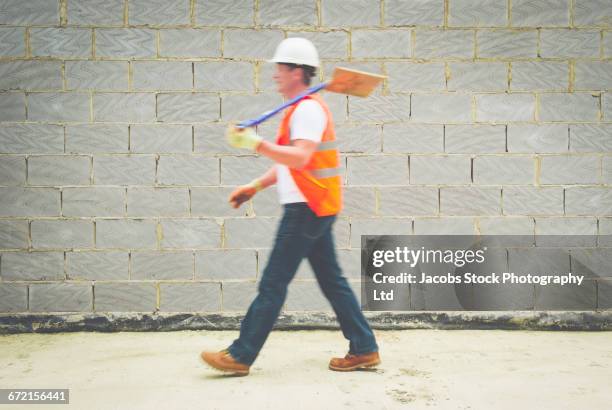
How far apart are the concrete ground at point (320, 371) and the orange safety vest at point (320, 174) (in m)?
→ 0.90

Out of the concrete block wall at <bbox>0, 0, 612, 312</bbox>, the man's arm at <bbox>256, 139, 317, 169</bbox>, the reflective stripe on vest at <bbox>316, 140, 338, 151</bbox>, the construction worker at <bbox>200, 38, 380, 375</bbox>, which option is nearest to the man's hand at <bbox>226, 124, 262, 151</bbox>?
the man's arm at <bbox>256, 139, 317, 169</bbox>

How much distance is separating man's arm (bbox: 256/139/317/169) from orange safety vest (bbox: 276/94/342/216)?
0.10m

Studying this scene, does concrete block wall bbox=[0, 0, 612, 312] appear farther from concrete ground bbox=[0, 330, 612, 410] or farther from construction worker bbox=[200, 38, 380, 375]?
construction worker bbox=[200, 38, 380, 375]

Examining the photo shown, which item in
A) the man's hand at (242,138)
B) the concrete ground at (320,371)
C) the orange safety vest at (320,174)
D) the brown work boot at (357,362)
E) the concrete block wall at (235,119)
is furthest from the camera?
the concrete block wall at (235,119)

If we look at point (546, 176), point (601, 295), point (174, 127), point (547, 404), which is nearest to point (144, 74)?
point (174, 127)

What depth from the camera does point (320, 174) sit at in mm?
2895

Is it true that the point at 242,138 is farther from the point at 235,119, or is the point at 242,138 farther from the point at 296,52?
the point at 235,119

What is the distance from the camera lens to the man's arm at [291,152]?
106 inches

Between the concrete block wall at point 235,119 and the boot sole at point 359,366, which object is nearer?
the boot sole at point 359,366

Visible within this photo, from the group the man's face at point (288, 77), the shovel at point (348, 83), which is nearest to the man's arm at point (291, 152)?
the shovel at point (348, 83)

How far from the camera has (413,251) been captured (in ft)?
13.1

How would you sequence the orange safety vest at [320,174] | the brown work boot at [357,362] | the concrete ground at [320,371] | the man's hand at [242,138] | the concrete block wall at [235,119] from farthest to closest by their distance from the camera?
the concrete block wall at [235,119]
the brown work boot at [357,362]
the orange safety vest at [320,174]
the concrete ground at [320,371]
the man's hand at [242,138]

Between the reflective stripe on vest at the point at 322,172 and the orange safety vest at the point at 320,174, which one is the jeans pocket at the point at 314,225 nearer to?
the orange safety vest at the point at 320,174

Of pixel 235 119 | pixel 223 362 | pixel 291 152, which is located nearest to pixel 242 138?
pixel 291 152
